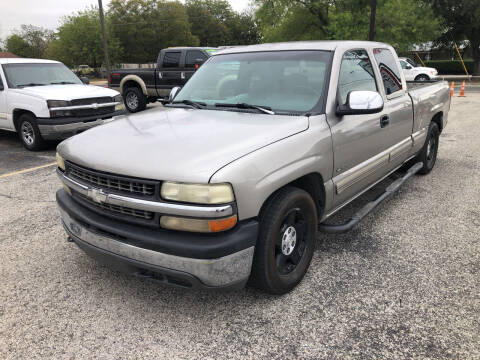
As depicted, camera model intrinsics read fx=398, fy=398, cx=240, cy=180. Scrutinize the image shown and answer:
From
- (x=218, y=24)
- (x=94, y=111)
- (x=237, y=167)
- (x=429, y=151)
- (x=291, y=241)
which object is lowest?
(x=429, y=151)

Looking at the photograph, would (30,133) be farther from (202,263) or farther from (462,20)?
(462,20)

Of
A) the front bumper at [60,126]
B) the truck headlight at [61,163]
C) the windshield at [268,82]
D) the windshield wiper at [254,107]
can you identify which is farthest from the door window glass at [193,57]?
the truck headlight at [61,163]

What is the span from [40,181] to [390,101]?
4790 mm

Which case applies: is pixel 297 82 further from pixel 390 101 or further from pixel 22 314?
pixel 22 314

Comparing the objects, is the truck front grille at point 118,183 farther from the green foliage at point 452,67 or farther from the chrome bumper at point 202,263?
the green foliage at point 452,67

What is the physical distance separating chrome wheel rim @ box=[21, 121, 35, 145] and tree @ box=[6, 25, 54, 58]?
80.0 m

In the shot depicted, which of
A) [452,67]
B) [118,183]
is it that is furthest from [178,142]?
[452,67]

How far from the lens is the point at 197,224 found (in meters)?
2.20

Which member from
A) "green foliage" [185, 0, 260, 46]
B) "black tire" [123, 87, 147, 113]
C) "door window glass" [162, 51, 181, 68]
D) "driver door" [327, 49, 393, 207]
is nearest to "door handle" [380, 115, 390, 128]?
"driver door" [327, 49, 393, 207]

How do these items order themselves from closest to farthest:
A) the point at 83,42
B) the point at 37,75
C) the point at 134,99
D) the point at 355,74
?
the point at 355,74 < the point at 37,75 < the point at 134,99 < the point at 83,42

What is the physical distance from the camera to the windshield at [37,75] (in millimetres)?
8031

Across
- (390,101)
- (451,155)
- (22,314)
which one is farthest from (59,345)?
(451,155)

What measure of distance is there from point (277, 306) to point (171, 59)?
11.6 meters

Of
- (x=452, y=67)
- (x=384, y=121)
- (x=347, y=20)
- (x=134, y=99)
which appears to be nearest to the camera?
(x=384, y=121)
